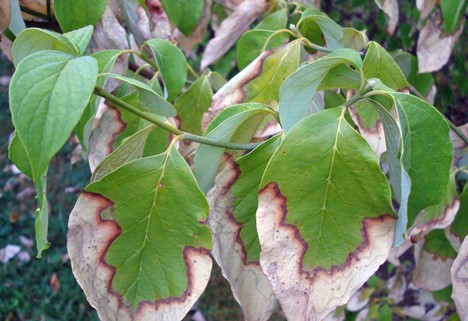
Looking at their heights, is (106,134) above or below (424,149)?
below


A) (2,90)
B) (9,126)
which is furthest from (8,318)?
(2,90)

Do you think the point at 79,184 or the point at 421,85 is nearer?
the point at 421,85

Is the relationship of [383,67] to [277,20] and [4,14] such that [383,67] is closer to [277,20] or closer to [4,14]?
[277,20]

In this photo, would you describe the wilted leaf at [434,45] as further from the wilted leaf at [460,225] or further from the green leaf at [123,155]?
the green leaf at [123,155]

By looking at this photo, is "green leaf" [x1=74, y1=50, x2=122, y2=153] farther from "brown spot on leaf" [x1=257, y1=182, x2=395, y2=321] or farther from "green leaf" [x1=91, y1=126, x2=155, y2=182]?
"brown spot on leaf" [x1=257, y1=182, x2=395, y2=321]

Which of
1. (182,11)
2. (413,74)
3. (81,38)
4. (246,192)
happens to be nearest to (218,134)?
(246,192)

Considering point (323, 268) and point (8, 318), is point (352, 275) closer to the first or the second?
point (323, 268)
